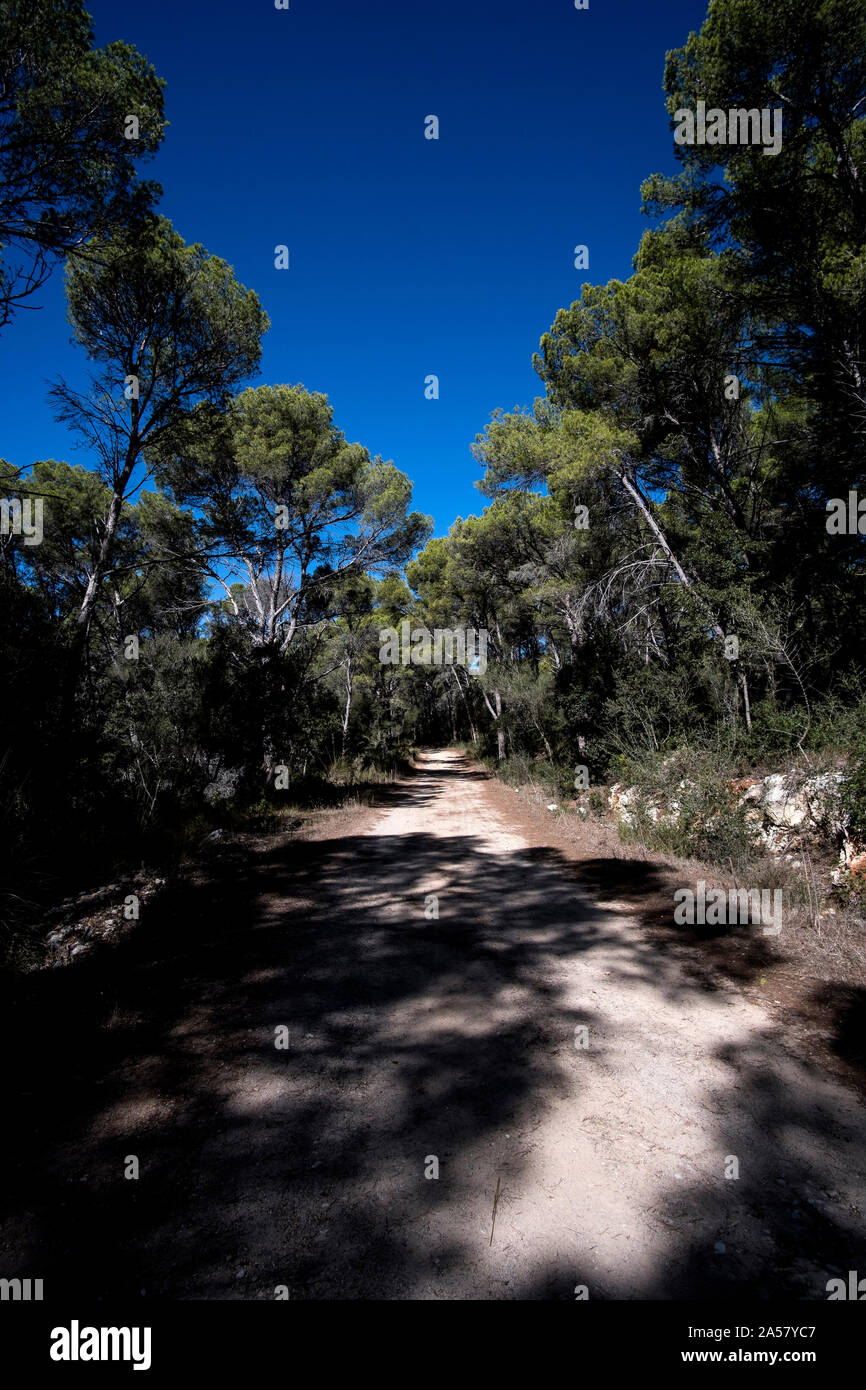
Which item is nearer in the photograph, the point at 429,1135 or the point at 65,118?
the point at 429,1135

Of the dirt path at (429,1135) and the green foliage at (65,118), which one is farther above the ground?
the green foliage at (65,118)

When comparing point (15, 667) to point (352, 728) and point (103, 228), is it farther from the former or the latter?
point (352, 728)

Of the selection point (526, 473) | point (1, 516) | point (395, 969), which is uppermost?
point (526, 473)

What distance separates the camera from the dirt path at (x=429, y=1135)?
1.73m

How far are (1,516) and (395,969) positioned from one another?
6.68 metres

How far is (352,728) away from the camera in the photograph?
21.8 m

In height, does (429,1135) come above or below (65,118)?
below

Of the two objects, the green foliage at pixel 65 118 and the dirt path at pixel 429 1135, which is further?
the green foliage at pixel 65 118

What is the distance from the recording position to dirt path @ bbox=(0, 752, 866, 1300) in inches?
68.1

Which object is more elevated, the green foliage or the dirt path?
the green foliage

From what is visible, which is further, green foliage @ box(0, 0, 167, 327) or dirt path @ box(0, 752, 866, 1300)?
green foliage @ box(0, 0, 167, 327)

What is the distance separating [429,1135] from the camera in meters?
2.30
